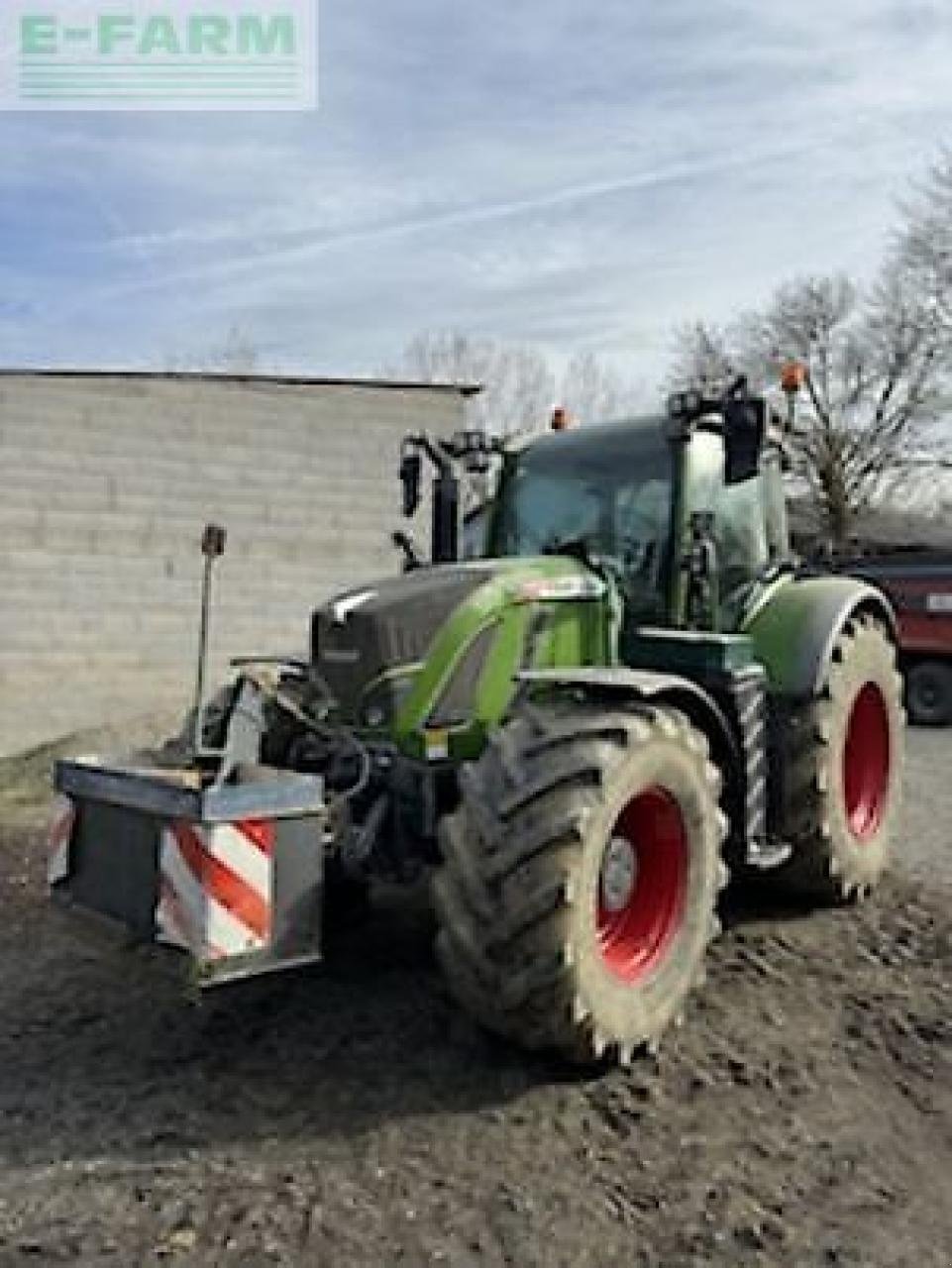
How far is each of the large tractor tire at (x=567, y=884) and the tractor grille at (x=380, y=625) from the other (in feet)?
1.84

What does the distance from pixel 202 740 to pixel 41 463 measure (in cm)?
748

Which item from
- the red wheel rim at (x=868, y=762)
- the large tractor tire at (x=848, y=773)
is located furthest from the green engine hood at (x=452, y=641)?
the red wheel rim at (x=868, y=762)

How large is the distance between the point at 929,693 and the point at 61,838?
43.1 ft

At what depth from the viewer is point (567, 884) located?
4.16 m

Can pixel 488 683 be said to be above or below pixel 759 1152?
above

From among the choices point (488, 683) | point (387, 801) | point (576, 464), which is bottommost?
point (387, 801)

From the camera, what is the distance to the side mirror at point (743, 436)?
18.4 feet

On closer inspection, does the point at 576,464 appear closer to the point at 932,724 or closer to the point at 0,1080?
the point at 0,1080

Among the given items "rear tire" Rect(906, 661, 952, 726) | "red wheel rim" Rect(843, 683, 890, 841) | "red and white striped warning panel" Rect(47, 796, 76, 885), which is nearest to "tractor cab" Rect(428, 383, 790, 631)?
"red wheel rim" Rect(843, 683, 890, 841)

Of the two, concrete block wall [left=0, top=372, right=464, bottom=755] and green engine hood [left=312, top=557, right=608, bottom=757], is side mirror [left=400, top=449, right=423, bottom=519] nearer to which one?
green engine hood [left=312, top=557, right=608, bottom=757]

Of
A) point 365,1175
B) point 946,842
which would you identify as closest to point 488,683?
point 365,1175

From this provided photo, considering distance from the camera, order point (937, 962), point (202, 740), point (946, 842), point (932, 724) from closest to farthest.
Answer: point (202, 740)
point (937, 962)
point (946, 842)
point (932, 724)

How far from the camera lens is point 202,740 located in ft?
17.6

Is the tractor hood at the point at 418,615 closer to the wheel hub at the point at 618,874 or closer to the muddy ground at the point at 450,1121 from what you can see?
the wheel hub at the point at 618,874
